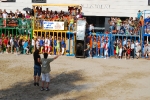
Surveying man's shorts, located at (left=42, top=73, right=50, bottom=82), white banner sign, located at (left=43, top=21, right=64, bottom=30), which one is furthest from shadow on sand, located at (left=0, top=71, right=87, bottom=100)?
white banner sign, located at (left=43, top=21, right=64, bottom=30)

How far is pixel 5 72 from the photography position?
57.4 feet

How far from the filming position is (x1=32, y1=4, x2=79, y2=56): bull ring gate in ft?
79.7

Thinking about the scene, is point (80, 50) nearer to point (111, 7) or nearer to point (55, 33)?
point (55, 33)

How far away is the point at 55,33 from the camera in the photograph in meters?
25.3

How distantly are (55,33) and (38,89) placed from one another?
38.7ft

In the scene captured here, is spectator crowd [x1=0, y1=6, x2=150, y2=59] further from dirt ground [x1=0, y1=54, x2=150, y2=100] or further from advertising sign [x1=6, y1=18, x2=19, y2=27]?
dirt ground [x1=0, y1=54, x2=150, y2=100]

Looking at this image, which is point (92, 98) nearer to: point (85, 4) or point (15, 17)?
point (15, 17)

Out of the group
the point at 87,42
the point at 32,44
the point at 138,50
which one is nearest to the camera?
the point at 138,50

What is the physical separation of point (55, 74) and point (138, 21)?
9488 mm

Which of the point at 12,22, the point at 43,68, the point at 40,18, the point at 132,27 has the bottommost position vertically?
the point at 43,68

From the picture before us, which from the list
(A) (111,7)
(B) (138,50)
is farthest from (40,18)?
(B) (138,50)

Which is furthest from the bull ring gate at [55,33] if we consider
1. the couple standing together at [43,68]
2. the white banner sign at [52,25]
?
the couple standing together at [43,68]

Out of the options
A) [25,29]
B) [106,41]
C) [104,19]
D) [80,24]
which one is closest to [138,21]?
[106,41]

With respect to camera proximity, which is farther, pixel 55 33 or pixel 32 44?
pixel 55 33
